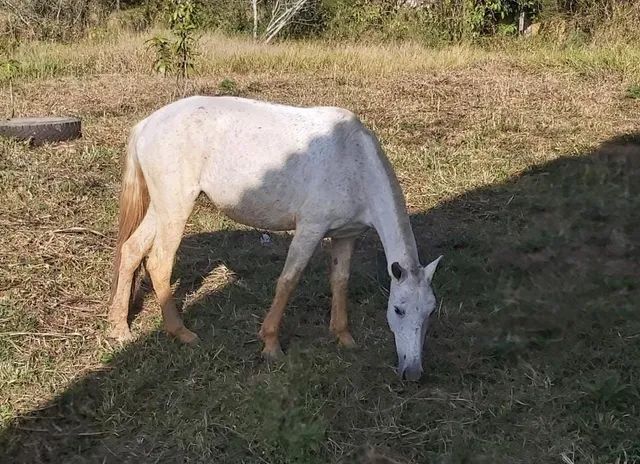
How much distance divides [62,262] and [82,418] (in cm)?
175

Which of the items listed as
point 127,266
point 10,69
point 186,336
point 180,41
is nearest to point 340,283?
point 186,336

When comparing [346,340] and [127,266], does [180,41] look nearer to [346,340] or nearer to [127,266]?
[127,266]

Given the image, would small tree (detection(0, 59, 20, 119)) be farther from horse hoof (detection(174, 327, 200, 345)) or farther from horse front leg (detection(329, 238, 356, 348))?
horse front leg (detection(329, 238, 356, 348))

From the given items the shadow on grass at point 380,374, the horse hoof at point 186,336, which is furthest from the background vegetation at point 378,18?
the horse hoof at point 186,336

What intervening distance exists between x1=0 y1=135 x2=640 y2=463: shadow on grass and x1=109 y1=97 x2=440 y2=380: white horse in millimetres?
263

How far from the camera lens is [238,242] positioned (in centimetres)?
587

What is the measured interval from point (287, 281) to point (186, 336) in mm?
717

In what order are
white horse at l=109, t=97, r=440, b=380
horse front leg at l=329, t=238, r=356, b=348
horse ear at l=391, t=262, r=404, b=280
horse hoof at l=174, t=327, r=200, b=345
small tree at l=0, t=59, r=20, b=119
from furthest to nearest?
small tree at l=0, t=59, r=20, b=119
horse front leg at l=329, t=238, r=356, b=348
horse hoof at l=174, t=327, r=200, b=345
white horse at l=109, t=97, r=440, b=380
horse ear at l=391, t=262, r=404, b=280

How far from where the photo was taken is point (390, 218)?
4.01 metres

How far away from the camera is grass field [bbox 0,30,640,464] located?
347 centimetres

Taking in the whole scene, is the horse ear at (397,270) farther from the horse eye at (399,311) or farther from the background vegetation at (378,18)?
the background vegetation at (378,18)

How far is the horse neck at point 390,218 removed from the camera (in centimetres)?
394

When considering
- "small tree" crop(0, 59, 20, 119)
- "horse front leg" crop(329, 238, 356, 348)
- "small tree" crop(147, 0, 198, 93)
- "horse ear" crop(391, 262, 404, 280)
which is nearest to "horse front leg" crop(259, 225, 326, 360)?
"horse front leg" crop(329, 238, 356, 348)

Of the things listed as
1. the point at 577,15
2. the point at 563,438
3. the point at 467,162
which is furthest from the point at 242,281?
the point at 577,15
